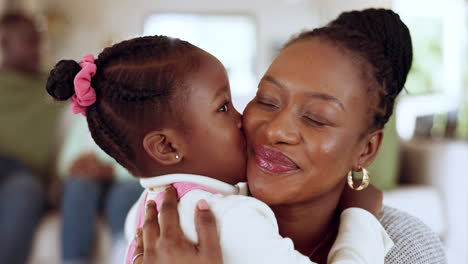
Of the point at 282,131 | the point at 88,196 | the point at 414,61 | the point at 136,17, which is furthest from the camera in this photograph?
the point at 136,17

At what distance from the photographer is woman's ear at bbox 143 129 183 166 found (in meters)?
0.87

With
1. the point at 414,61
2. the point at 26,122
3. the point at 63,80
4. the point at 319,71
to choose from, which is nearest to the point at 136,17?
the point at 414,61

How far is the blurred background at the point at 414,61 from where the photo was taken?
96.3 inches

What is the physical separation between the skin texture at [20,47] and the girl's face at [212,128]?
2.35 m

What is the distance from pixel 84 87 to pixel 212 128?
0.72ft

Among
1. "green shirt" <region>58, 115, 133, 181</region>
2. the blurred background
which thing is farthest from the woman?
"green shirt" <region>58, 115, 133, 181</region>

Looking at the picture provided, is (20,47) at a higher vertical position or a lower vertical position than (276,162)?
lower

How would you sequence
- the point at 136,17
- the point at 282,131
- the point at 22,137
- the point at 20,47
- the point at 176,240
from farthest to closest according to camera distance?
the point at 136,17, the point at 20,47, the point at 22,137, the point at 282,131, the point at 176,240

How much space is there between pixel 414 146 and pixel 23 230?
75.6 inches

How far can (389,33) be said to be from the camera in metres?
0.95

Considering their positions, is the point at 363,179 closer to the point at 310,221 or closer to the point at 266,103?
the point at 310,221

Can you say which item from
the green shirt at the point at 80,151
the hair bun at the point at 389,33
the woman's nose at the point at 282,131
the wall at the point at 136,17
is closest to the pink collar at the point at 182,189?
the woman's nose at the point at 282,131

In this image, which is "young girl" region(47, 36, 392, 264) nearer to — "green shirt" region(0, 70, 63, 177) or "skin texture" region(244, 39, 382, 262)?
"skin texture" region(244, 39, 382, 262)

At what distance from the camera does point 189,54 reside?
0.89m
